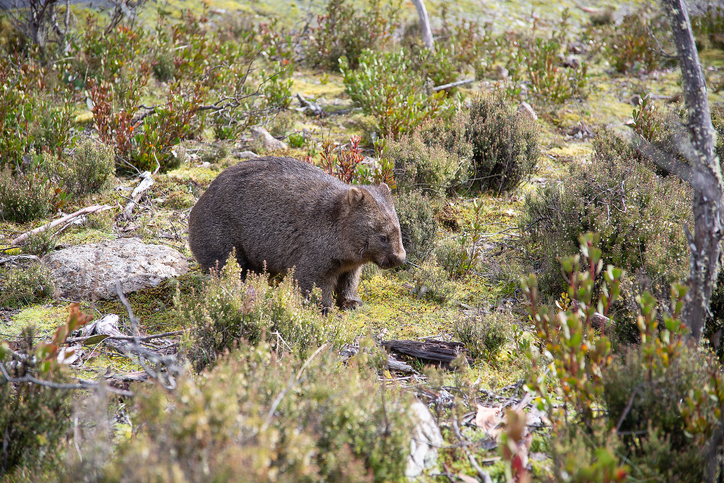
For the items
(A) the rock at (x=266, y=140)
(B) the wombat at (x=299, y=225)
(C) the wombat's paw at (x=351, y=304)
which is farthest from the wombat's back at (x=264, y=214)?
(A) the rock at (x=266, y=140)

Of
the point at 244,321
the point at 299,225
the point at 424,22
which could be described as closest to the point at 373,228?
the point at 299,225

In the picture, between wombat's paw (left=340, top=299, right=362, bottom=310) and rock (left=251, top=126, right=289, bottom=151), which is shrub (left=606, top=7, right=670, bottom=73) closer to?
rock (left=251, top=126, right=289, bottom=151)

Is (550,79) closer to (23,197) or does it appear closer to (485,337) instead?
(485,337)

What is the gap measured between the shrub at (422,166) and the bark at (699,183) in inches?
155

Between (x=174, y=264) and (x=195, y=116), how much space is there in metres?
3.77

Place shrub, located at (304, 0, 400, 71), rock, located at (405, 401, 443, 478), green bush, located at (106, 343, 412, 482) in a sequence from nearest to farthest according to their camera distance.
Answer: green bush, located at (106, 343, 412, 482)
rock, located at (405, 401, 443, 478)
shrub, located at (304, 0, 400, 71)

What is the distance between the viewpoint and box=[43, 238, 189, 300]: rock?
17.6 ft

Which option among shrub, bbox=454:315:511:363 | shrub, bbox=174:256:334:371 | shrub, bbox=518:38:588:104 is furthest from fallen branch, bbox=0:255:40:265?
shrub, bbox=518:38:588:104

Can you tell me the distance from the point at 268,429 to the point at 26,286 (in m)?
4.01

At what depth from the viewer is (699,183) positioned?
310 centimetres

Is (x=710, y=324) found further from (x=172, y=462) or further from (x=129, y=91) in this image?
(x=129, y=91)

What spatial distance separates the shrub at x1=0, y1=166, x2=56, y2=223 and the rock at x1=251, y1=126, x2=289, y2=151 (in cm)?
333

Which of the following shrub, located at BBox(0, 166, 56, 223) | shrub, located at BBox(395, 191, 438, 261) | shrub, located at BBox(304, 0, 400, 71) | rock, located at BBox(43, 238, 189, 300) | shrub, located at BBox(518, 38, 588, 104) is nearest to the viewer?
rock, located at BBox(43, 238, 189, 300)

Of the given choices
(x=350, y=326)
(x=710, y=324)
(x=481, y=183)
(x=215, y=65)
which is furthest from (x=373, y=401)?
(x=215, y=65)
